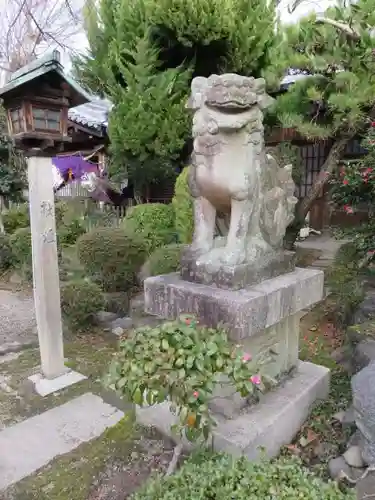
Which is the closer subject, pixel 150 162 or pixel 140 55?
pixel 140 55

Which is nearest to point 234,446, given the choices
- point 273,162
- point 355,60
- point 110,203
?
point 273,162

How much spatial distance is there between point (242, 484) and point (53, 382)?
243 cm

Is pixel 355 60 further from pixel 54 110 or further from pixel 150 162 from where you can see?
pixel 150 162

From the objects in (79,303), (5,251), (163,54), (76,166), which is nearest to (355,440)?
(79,303)

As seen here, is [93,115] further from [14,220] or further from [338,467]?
[338,467]

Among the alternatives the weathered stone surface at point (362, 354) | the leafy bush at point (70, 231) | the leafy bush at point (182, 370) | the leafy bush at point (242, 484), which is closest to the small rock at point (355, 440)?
the weathered stone surface at point (362, 354)

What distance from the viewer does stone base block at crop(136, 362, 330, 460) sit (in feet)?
7.25

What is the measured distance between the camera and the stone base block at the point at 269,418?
2209mm

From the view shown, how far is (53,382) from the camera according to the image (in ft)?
11.5

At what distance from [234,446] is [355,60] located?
197 inches

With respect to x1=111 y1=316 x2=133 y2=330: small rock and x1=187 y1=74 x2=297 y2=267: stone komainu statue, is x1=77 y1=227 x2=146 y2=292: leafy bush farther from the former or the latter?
x1=187 y1=74 x2=297 y2=267: stone komainu statue

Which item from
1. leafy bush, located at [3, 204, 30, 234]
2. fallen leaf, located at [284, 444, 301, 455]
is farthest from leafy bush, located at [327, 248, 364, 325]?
leafy bush, located at [3, 204, 30, 234]

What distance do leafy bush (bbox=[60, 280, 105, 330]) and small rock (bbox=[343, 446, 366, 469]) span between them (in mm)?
3173

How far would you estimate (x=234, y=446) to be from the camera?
215 centimetres
